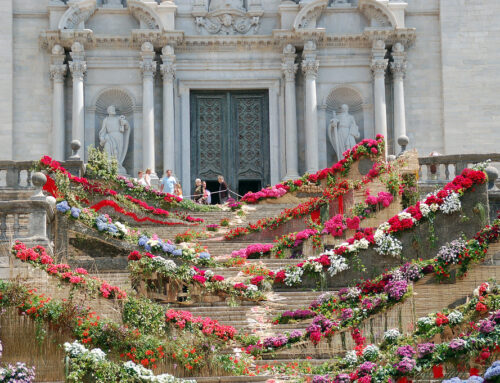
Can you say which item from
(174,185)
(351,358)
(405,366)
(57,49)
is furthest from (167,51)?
(405,366)

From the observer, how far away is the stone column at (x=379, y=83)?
123 feet

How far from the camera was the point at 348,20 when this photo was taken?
3881 cm

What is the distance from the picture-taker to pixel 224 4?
38.8 m

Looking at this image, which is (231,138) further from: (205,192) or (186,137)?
(205,192)

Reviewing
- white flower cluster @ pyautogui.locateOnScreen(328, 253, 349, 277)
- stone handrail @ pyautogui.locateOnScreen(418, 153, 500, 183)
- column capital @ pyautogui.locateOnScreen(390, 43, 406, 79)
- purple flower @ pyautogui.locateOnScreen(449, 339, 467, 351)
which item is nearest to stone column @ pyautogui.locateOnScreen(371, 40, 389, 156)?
column capital @ pyautogui.locateOnScreen(390, 43, 406, 79)

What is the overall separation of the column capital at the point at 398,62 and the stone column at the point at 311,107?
2.82 m

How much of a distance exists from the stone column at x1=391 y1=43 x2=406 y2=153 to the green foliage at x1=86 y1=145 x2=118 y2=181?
416 inches

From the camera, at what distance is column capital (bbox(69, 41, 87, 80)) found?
123 ft

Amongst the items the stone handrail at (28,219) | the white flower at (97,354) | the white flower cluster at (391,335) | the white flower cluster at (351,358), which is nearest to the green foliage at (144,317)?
the white flower at (97,354)

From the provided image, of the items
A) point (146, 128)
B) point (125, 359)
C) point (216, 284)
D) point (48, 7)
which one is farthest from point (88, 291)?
point (48, 7)

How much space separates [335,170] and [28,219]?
11.8 metres

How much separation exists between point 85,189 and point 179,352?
1342 cm

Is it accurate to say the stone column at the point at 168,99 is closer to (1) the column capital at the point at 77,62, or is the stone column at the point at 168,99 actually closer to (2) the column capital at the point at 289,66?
(1) the column capital at the point at 77,62

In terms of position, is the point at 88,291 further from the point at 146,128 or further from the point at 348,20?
the point at 348,20
